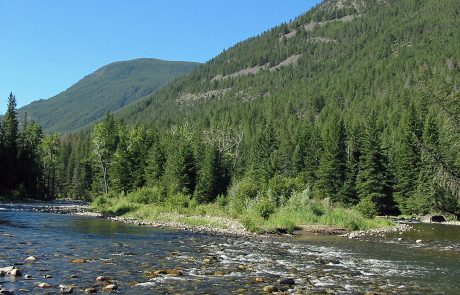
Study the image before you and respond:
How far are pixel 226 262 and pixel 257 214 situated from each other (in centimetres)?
2082

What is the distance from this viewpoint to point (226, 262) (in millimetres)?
21844

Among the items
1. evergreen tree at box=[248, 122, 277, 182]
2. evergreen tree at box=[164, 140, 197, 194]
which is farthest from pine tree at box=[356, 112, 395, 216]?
evergreen tree at box=[164, 140, 197, 194]

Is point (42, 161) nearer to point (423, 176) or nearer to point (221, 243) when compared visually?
point (423, 176)

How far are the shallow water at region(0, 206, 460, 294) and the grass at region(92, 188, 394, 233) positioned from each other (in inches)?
235

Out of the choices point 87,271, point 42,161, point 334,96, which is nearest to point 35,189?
point 42,161

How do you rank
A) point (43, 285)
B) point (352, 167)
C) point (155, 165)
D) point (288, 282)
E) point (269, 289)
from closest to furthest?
point (43, 285)
point (269, 289)
point (288, 282)
point (155, 165)
point (352, 167)

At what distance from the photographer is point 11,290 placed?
47.5ft

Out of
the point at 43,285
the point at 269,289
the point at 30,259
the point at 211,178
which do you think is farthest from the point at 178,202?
the point at 43,285

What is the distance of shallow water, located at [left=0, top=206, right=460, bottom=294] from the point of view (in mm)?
16766

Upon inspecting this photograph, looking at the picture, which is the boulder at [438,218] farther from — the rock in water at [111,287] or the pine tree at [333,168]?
the rock in water at [111,287]

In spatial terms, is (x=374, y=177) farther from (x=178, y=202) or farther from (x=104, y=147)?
(x=104, y=147)

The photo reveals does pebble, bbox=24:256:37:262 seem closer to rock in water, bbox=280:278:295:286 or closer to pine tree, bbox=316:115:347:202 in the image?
rock in water, bbox=280:278:295:286

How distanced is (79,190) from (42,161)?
13456mm

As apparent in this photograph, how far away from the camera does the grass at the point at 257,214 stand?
39875mm
